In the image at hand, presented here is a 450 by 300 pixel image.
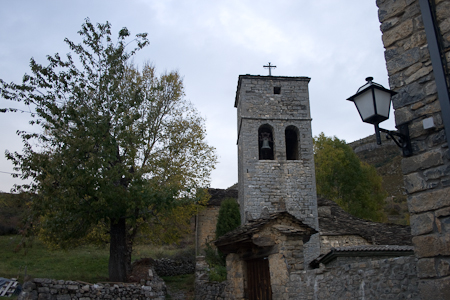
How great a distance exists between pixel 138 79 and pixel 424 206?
572 inches

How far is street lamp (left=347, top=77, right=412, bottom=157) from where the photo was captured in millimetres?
3643

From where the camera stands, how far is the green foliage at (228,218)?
18.5 metres

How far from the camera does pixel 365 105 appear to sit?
12.9ft

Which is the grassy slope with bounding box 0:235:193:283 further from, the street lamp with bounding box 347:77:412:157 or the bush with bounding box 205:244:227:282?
the street lamp with bounding box 347:77:412:157

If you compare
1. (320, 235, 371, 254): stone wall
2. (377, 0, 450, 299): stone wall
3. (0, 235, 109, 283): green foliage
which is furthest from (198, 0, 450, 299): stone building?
(0, 235, 109, 283): green foliage

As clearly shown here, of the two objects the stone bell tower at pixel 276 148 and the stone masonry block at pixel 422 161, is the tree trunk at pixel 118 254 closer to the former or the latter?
the stone bell tower at pixel 276 148

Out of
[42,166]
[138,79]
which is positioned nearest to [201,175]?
[138,79]

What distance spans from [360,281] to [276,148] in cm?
1162

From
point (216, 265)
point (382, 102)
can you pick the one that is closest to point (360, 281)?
point (382, 102)

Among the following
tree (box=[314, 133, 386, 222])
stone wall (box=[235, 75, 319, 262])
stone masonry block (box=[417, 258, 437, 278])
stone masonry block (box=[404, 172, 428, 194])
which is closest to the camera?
stone masonry block (box=[417, 258, 437, 278])

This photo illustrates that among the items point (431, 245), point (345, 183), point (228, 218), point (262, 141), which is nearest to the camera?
point (431, 245)

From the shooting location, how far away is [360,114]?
3.97 meters

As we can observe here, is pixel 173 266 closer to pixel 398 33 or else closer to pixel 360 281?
pixel 360 281

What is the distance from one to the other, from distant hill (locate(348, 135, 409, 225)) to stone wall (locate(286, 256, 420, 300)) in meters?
31.8
